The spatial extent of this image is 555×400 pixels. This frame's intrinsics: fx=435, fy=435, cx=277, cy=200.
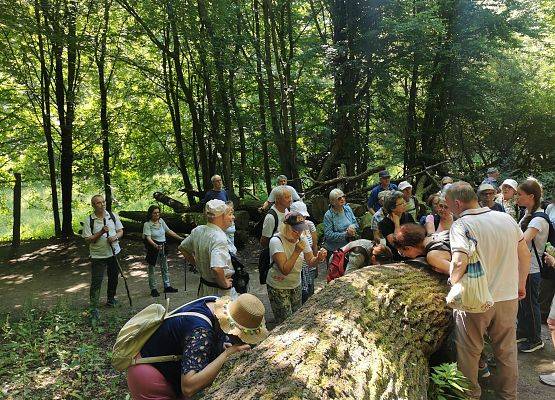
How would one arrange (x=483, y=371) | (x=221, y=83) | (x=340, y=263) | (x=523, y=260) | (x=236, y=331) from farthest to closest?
(x=221, y=83) < (x=340, y=263) < (x=483, y=371) < (x=523, y=260) < (x=236, y=331)

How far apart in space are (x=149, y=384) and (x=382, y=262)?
3153 mm

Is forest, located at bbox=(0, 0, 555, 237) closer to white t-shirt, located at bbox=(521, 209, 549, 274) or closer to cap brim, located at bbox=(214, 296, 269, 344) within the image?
white t-shirt, located at bbox=(521, 209, 549, 274)

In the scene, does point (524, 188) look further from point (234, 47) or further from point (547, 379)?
point (234, 47)

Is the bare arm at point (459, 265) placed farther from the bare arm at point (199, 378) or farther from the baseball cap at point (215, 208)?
the baseball cap at point (215, 208)

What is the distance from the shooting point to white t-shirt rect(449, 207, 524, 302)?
11.5 ft

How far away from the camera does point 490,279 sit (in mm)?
3615

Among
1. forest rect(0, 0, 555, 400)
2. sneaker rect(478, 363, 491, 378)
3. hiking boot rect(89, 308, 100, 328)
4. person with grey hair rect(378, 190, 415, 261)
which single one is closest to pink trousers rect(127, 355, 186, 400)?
forest rect(0, 0, 555, 400)

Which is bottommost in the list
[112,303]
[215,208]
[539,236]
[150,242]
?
[112,303]

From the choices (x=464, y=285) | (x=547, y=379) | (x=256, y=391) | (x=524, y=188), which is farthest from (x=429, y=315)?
(x=256, y=391)

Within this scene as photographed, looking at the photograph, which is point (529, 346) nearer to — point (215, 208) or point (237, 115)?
point (215, 208)

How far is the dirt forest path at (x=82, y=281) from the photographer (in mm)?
4980

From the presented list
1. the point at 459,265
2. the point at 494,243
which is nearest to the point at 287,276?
the point at 459,265

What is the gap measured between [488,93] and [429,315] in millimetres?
13045

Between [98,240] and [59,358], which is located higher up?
[98,240]
